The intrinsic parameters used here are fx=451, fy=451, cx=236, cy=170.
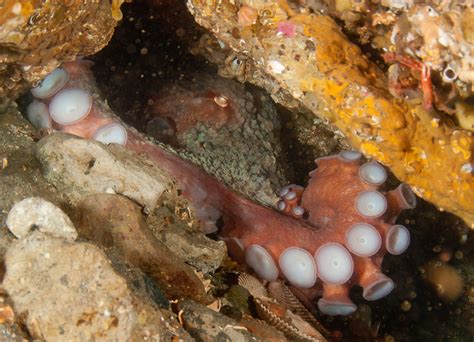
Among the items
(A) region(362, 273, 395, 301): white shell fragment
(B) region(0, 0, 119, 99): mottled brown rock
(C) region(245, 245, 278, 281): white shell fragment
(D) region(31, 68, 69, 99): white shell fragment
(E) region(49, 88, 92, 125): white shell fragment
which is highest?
(B) region(0, 0, 119, 99): mottled brown rock

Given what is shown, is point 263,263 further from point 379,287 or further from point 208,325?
point 208,325

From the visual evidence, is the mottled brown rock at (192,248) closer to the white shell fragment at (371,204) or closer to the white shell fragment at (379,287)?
the white shell fragment at (371,204)

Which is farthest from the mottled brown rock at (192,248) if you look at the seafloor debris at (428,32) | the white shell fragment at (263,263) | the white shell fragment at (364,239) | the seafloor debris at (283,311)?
the seafloor debris at (428,32)

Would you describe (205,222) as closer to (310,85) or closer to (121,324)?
(310,85)

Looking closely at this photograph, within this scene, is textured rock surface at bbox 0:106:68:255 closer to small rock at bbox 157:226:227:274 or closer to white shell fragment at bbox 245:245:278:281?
small rock at bbox 157:226:227:274

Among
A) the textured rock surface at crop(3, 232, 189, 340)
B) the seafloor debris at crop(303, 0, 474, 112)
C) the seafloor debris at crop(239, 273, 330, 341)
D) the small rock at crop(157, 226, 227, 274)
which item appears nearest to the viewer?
the textured rock surface at crop(3, 232, 189, 340)

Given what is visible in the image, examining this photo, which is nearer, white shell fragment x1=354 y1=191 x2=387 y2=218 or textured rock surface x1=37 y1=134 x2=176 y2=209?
textured rock surface x1=37 y1=134 x2=176 y2=209

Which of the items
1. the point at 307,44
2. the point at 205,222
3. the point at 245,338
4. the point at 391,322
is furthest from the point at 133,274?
the point at 391,322

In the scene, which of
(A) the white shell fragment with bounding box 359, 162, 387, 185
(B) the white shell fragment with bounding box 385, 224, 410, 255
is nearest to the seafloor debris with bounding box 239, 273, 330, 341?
(B) the white shell fragment with bounding box 385, 224, 410, 255
